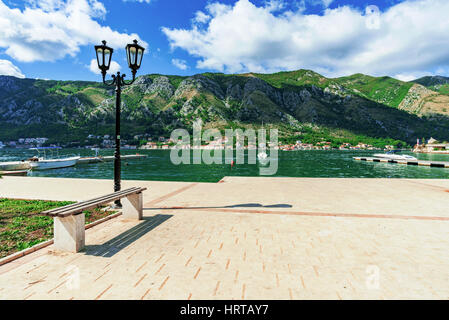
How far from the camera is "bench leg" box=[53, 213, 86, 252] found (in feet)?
15.1

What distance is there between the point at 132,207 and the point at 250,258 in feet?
13.4

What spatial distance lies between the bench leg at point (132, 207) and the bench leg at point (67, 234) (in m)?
2.04

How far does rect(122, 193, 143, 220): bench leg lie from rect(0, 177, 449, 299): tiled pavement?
10.9 inches

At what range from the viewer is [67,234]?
465 cm

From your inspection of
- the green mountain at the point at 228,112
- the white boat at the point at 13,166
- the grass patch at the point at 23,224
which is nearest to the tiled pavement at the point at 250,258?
the grass patch at the point at 23,224

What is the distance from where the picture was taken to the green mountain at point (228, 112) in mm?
152000

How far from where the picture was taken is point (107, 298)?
3.11 m

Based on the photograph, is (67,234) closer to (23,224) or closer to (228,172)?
(23,224)

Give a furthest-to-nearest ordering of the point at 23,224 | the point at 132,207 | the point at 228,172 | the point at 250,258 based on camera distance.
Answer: the point at 228,172 < the point at 132,207 < the point at 23,224 < the point at 250,258

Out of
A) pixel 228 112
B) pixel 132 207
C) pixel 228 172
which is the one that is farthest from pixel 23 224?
pixel 228 112

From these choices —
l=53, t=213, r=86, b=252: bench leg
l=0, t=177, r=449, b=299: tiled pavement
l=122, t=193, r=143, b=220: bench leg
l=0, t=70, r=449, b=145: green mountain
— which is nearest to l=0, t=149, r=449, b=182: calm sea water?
l=122, t=193, r=143, b=220: bench leg

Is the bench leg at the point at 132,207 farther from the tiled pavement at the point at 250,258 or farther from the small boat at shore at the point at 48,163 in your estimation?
the small boat at shore at the point at 48,163

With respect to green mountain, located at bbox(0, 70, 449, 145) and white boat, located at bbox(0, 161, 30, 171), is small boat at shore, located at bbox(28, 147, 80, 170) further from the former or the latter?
green mountain, located at bbox(0, 70, 449, 145)
